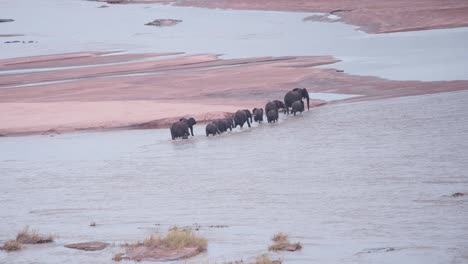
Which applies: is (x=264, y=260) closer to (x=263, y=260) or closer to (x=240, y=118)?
(x=263, y=260)

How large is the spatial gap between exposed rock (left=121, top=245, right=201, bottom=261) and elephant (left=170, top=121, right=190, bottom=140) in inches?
450

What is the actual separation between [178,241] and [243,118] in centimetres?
1297

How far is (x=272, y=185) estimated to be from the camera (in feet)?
59.2

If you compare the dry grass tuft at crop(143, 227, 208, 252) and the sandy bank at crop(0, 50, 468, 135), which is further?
the sandy bank at crop(0, 50, 468, 135)

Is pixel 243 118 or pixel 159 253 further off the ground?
pixel 243 118

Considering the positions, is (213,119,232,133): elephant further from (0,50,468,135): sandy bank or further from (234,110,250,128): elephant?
(0,50,468,135): sandy bank

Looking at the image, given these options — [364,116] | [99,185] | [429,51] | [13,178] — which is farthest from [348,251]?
[429,51]

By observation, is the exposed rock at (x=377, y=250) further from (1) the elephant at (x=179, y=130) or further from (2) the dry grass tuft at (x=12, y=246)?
(1) the elephant at (x=179, y=130)

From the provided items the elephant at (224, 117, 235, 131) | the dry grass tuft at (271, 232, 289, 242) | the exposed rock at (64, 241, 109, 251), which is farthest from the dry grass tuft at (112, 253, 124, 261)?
the elephant at (224, 117, 235, 131)

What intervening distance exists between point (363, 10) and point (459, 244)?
52.4 m

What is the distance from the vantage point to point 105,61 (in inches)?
1987

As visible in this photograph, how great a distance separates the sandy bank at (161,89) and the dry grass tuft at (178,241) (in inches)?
566

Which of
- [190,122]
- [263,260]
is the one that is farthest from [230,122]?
[263,260]

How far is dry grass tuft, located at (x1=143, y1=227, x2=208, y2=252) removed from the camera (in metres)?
12.9
